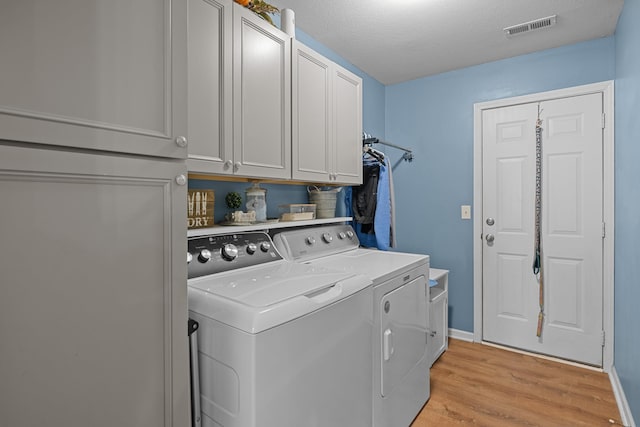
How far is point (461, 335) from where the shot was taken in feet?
10.5

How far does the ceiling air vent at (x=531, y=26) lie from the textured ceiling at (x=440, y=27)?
0.12ft

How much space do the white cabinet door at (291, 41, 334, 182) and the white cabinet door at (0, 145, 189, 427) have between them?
1044mm

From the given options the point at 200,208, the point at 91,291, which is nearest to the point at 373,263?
the point at 200,208

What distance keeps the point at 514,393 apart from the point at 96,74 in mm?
2792

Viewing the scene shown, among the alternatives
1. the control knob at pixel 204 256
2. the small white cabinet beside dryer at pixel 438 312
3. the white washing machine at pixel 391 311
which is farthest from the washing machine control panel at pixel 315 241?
the small white cabinet beside dryer at pixel 438 312

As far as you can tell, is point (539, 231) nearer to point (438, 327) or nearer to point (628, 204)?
point (628, 204)

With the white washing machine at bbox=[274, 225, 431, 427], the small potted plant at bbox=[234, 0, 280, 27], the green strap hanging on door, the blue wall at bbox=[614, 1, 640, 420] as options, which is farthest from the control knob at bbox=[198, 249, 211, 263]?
the green strap hanging on door

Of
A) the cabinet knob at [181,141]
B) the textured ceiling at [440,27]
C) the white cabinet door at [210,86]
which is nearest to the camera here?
the cabinet knob at [181,141]

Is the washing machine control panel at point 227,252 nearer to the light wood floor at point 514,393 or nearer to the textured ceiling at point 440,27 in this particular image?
Answer: the light wood floor at point 514,393

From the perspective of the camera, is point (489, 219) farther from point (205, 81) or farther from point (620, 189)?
point (205, 81)

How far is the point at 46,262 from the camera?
2.42 feet

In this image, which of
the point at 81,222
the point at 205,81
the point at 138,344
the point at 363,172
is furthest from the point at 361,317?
the point at 363,172

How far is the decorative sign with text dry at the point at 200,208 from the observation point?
1.58m

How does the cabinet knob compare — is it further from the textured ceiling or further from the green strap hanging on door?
the green strap hanging on door
